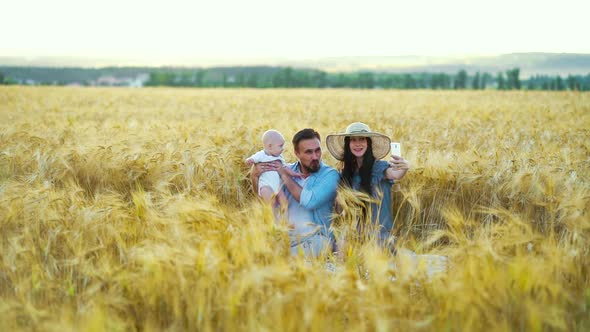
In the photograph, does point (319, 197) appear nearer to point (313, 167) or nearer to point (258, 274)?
point (313, 167)

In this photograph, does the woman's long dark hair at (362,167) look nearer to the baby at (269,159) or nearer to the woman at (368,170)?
the woman at (368,170)

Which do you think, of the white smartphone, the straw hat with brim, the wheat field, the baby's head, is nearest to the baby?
the baby's head

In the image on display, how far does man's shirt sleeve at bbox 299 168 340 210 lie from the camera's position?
11.8 feet

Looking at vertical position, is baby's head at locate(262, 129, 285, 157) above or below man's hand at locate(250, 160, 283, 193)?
above

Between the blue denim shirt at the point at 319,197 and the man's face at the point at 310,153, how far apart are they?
54 millimetres

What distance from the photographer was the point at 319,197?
3604mm

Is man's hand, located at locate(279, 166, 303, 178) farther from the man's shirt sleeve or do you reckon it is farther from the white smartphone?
the white smartphone

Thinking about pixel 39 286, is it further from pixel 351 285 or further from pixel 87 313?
pixel 351 285

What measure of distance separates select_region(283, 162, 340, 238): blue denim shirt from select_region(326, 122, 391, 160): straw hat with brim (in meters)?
0.31

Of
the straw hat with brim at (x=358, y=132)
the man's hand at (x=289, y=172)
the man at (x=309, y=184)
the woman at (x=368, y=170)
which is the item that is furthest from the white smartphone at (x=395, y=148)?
the man's hand at (x=289, y=172)

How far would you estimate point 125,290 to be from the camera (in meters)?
2.17

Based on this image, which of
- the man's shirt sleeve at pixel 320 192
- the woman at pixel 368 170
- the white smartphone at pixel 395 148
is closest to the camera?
the white smartphone at pixel 395 148

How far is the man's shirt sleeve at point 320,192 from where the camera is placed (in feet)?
11.8

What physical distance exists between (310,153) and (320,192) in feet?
1.17
